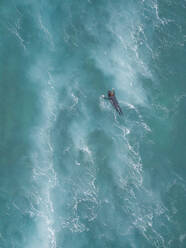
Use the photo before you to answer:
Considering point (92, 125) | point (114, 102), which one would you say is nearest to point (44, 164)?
point (92, 125)

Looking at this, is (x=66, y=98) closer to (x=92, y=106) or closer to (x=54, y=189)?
(x=92, y=106)

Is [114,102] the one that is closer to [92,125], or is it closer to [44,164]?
[92,125]

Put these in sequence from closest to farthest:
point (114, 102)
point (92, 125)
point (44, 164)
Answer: point (44, 164) → point (114, 102) → point (92, 125)

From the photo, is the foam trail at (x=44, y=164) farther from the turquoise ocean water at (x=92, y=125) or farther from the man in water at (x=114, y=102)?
the man in water at (x=114, y=102)

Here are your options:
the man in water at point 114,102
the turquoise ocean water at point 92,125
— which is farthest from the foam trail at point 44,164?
the man in water at point 114,102

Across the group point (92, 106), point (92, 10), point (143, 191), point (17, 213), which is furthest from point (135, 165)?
point (92, 10)

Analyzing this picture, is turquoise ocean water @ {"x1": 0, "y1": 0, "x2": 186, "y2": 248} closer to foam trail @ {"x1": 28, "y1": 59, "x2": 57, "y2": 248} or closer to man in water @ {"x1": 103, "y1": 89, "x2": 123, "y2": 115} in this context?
foam trail @ {"x1": 28, "y1": 59, "x2": 57, "y2": 248}

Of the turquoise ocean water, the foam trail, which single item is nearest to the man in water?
the turquoise ocean water

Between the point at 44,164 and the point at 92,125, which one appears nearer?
the point at 44,164

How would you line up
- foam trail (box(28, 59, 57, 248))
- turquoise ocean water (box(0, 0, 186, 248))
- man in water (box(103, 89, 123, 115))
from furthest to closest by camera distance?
man in water (box(103, 89, 123, 115)), foam trail (box(28, 59, 57, 248)), turquoise ocean water (box(0, 0, 186, 248))
